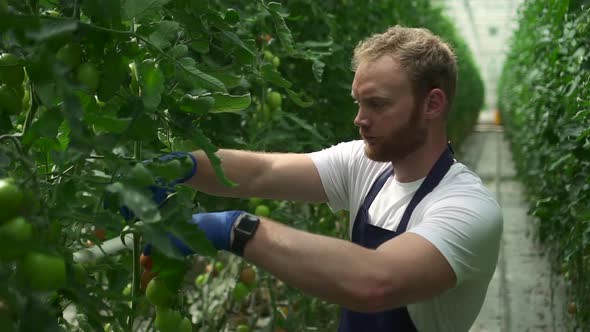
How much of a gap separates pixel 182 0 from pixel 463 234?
0.75 metres

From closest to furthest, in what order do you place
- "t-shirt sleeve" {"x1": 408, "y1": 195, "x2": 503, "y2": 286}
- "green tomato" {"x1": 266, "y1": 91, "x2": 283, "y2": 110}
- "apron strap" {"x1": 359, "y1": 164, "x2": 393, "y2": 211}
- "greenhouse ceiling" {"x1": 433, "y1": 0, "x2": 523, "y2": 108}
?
"t-shirt sleeve" {"x1": 408, "y1": 195, "x2": 503, "y2": 286}, "apron strap" {"x1": 359, "y1": 164, "x2": 393, "y2": 211}, "green tomato" {"x1": 266, "y1": 91, "x2": 283, "y2": 110}, "greenhouse ceiling" {"x1": 433, "y1": 0, "x2": 523, "y2": 108}

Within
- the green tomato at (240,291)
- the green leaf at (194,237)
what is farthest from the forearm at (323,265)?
the green tomato at (240,291)

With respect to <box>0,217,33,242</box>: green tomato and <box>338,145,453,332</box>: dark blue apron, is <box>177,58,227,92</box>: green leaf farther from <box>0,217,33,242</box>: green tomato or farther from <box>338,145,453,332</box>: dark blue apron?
<box>338,145,453,332</box>: dark blue apron

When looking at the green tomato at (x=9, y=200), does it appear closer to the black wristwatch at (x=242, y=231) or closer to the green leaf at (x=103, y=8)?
the green leaf at (x=103, y=8)

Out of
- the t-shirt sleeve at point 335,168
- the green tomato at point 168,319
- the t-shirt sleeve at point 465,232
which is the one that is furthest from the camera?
the t-shirt sleeve at point 335,168

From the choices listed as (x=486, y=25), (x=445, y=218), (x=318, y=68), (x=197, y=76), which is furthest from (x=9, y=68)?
(x=486, y=25)

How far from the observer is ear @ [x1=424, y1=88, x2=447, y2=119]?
2.02 m

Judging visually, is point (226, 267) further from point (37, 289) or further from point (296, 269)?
point (37, 289)

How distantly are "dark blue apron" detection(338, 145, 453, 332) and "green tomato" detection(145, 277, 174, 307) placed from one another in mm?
711

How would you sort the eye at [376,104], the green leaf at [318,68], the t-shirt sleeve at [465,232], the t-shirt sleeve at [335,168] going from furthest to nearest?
the green leaf at [318,68] → the t-shirt sleeve at [335,168] → the eye at [376,104] → the t-shirt sleeve at [465,232]

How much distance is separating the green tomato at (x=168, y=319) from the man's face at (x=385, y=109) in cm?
Result: 72

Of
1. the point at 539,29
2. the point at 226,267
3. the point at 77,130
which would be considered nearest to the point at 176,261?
the point at 77,130

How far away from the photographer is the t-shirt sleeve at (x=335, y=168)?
226 centimetres

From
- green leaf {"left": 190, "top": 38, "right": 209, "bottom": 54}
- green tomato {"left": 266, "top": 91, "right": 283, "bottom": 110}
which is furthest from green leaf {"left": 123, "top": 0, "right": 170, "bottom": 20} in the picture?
green tomato {"left": 266, "top": 91, "right": 283, "bottom": 110}
